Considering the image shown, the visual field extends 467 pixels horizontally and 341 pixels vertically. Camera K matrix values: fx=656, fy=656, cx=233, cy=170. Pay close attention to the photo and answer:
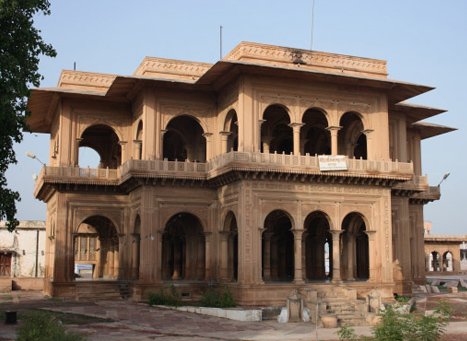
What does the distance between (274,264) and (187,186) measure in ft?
28.9

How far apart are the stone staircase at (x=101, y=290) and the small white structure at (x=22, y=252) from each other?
76.2 feet

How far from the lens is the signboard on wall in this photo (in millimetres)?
33344

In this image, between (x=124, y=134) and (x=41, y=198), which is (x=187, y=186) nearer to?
(x=124, y=134)

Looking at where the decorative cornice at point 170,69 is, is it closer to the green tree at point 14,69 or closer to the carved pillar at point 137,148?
the carved pillar at point 137,148

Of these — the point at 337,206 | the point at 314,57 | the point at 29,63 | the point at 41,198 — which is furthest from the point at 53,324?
the point at 41,198

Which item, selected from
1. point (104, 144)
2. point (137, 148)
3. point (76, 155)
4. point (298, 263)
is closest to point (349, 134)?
point (298, 263)

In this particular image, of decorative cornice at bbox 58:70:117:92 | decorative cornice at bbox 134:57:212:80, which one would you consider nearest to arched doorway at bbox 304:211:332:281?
decorative cornice at bbox 134:57:212:80

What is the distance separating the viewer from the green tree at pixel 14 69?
60.6ft

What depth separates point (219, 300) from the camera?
30672mm

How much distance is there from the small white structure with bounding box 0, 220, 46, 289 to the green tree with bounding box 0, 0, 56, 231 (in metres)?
41.5

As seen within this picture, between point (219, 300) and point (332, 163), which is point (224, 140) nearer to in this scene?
point (332, 163)

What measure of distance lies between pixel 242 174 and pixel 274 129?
29.5 ft

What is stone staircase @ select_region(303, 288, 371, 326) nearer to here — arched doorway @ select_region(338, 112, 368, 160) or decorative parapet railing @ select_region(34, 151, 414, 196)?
decorative parapet railing @ select_region(34, 151, 414, 196)

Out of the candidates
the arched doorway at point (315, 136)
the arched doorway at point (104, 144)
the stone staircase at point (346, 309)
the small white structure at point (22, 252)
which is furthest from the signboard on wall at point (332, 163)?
the small white structure at point (22, 252)
